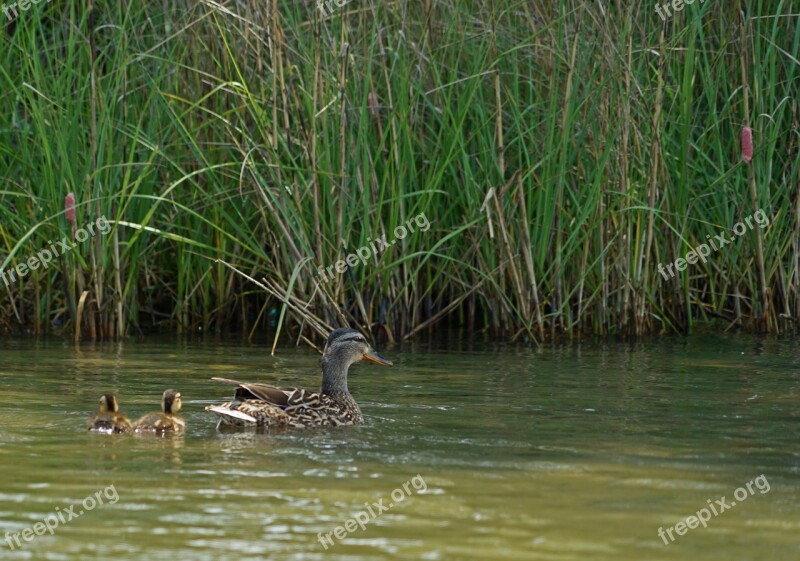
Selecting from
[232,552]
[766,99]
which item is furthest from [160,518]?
[766,99]

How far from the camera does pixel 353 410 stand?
8547 millimetres

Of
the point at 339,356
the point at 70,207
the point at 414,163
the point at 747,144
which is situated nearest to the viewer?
the point at 339,356

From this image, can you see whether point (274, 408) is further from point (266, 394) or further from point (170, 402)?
point (170, 402)

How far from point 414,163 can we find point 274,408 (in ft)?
13.5

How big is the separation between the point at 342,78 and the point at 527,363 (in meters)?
2.51

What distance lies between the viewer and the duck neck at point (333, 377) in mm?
8883

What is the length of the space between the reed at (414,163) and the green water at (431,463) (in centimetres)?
109

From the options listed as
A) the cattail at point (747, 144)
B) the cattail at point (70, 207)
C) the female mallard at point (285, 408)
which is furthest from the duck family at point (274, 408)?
the cattail at point (747, 144)

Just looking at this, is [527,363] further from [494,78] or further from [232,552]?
[232,552]

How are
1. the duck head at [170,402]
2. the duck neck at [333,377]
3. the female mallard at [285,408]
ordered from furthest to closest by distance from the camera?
the duck neck at [333,377] < the female mallard at [285,408] < the duck head at [170,402]

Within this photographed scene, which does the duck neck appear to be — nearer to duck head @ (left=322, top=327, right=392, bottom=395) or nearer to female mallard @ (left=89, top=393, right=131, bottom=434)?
duck head @ (left=322, top=327, right=392, bottom=395)

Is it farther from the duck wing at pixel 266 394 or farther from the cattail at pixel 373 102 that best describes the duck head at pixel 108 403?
the cattail at pixel 373 102

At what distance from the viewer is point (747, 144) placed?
38.3 ft

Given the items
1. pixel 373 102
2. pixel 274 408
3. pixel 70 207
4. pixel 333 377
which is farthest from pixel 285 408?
pixel 373 102
